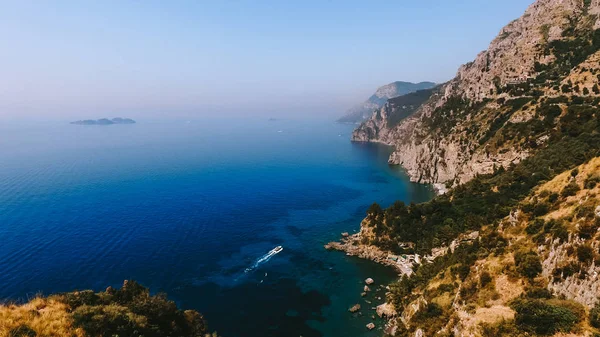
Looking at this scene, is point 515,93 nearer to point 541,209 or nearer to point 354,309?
point 541,209

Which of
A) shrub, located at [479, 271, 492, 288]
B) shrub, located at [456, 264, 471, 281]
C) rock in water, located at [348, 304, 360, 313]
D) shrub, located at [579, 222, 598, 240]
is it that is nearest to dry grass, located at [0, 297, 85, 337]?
shrub, located at [479, 271, 492, 288]

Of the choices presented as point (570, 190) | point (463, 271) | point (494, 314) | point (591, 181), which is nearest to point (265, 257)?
point (463, 271)

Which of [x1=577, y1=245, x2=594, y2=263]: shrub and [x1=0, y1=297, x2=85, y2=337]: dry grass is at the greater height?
[x1=0, y1=297, x2=85, y2=337]: dry grass

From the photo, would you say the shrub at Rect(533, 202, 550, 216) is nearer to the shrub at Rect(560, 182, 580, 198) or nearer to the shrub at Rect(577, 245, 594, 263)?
the shrub at Rect(560, 182, 580, 198)

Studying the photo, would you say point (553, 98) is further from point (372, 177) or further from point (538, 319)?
point (538, 319)

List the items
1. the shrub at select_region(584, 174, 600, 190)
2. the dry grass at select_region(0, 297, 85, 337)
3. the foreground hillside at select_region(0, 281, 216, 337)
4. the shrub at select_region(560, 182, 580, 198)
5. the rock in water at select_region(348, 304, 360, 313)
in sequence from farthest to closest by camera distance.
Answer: the rock in water at select_region(348, 304, 360, 313) → the shrub at select_region(560, 182, 580, 198) → the shrub at select_region(584, 174, 600, 190) → the foreground hillside at select_region(0, 281, 216, 337) → the dry grass at select_region(0, 297, 85, 337)

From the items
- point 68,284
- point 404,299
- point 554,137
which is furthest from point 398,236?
point 68,284

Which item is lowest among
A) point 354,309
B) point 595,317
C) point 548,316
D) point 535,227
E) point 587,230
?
point 354,309
